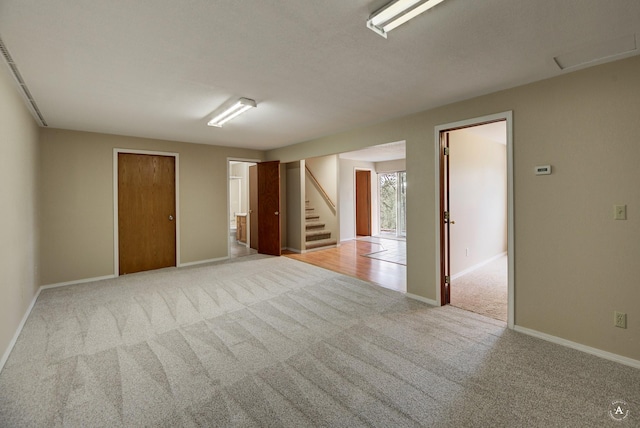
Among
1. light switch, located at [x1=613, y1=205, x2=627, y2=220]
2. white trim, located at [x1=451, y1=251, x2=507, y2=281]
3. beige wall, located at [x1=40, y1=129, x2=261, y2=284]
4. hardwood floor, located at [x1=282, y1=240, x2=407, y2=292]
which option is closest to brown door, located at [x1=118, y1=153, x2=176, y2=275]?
beige wall, located at [x1=40, y1=129, x2=261, y2=284]

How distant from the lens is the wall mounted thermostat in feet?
8.53

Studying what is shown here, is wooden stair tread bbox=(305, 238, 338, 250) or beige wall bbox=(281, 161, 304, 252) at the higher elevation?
beige wall bbox=(281, 161, 304, 252)

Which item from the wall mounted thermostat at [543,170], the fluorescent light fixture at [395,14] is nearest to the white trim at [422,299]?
the wall mounted thermostat at [543,170]

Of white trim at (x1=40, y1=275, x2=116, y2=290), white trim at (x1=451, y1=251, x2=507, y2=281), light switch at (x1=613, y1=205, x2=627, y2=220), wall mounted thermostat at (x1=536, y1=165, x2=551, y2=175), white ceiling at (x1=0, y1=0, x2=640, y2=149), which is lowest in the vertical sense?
white trim at (x1=40, y1=275, x2=116, y2=290)

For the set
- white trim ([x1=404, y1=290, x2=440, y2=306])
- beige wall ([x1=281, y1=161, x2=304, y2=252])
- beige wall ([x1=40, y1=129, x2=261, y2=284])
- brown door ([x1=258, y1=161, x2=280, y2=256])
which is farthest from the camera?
beige wall ([x1=281, y1=161, x2=304, y2=252])

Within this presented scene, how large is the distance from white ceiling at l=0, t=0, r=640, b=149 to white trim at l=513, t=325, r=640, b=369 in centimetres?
236

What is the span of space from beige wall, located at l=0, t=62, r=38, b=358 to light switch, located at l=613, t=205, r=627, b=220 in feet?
16.3

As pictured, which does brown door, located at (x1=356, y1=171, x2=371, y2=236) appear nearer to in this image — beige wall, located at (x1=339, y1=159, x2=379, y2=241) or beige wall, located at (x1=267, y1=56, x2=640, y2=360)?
beige wall, located at (x1=339, y1=159, x2=379, y2=241)

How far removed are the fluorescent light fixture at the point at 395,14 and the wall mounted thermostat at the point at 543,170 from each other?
1.94 metres

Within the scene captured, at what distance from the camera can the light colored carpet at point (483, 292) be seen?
3.32 meters

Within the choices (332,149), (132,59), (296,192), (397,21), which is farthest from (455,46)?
(296,192)

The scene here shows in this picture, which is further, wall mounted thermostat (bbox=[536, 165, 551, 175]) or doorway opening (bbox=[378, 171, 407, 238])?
doorway opening (bbox=[378, 171, 407, 238])

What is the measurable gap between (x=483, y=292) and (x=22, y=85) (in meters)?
5.67

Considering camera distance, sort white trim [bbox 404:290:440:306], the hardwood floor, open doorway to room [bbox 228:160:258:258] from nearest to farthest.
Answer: white trim [bbox 404:290:440:306]
the hardwood floor
open doorway to room [bbox 228:160:258:258]
